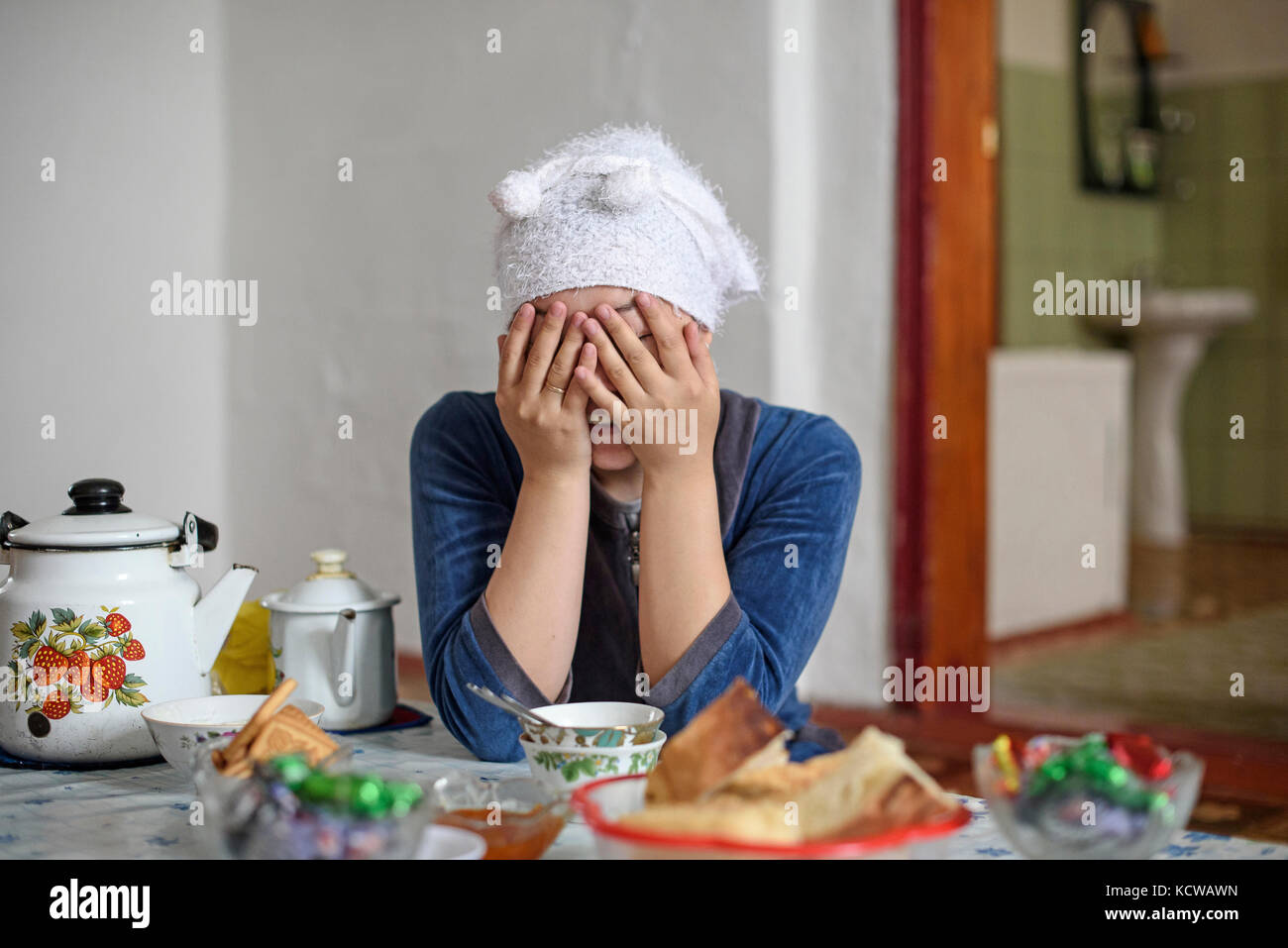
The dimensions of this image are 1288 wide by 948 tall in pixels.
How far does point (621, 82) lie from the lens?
2740 millimetres

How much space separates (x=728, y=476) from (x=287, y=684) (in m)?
0.54

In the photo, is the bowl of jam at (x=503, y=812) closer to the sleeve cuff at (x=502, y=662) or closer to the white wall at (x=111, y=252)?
the sleeve cuff at (x=502, y=662)

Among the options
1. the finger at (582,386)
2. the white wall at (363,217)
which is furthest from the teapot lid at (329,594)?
the white wall at (363,217)

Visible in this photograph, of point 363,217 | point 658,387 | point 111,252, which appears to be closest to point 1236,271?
point 363,217

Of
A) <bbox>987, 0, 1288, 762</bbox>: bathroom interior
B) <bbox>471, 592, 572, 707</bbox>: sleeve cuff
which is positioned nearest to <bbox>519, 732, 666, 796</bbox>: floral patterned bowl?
<bbox>471, 592, 572, 707</bbox>: sleeve cuff

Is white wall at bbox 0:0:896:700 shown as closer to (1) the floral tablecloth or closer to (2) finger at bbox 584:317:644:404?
(2) finger at bbox 584:317:644:404

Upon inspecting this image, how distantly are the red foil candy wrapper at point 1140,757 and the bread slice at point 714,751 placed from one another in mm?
174

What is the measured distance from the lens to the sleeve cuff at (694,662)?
1034 mm

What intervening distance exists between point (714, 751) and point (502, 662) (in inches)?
17.6

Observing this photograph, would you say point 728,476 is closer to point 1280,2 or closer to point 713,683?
point 713,683

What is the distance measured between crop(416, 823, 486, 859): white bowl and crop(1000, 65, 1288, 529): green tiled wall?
174 inches

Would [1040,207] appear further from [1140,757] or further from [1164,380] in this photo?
[1140,757]

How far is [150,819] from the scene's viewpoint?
31.9 inches

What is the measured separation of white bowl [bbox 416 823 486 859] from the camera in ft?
2.09
